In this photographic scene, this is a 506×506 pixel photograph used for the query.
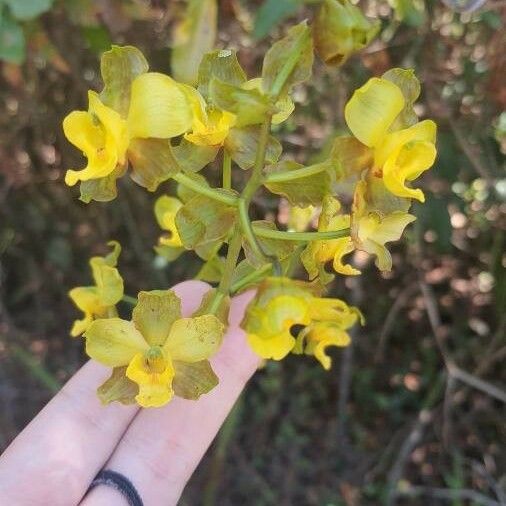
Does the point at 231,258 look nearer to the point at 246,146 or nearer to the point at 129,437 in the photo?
the point at 246,146

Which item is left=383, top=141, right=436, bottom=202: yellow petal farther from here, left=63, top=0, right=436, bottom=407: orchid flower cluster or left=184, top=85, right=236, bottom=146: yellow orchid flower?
left=184, top=85, right=236, bottom=146: yellow orchid flower

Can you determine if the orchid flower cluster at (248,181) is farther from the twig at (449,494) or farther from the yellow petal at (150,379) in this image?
the twig at (449,494)

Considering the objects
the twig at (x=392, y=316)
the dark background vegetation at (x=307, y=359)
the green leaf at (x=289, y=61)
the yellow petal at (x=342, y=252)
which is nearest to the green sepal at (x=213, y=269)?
the yellow petal at (x=342, y=252)

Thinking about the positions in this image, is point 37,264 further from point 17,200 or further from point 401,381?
point 401,381

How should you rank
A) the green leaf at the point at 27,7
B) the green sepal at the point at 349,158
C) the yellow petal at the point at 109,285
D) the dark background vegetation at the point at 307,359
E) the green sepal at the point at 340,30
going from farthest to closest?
the dark background vegetation at the point at 307,359, the green leaf at the point at 27,7, the yellow petal at the point at 109,285, the green sepal at the point at 349,158, the green sepal at the point at 340,30

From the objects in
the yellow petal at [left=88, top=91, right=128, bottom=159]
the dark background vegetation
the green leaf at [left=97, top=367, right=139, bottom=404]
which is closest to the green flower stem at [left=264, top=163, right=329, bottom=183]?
the yellow petal at [left=88, top=91, right=128, bottom=159]

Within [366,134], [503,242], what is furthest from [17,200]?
[366,134]

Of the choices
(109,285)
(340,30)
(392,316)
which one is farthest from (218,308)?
(392,316)
